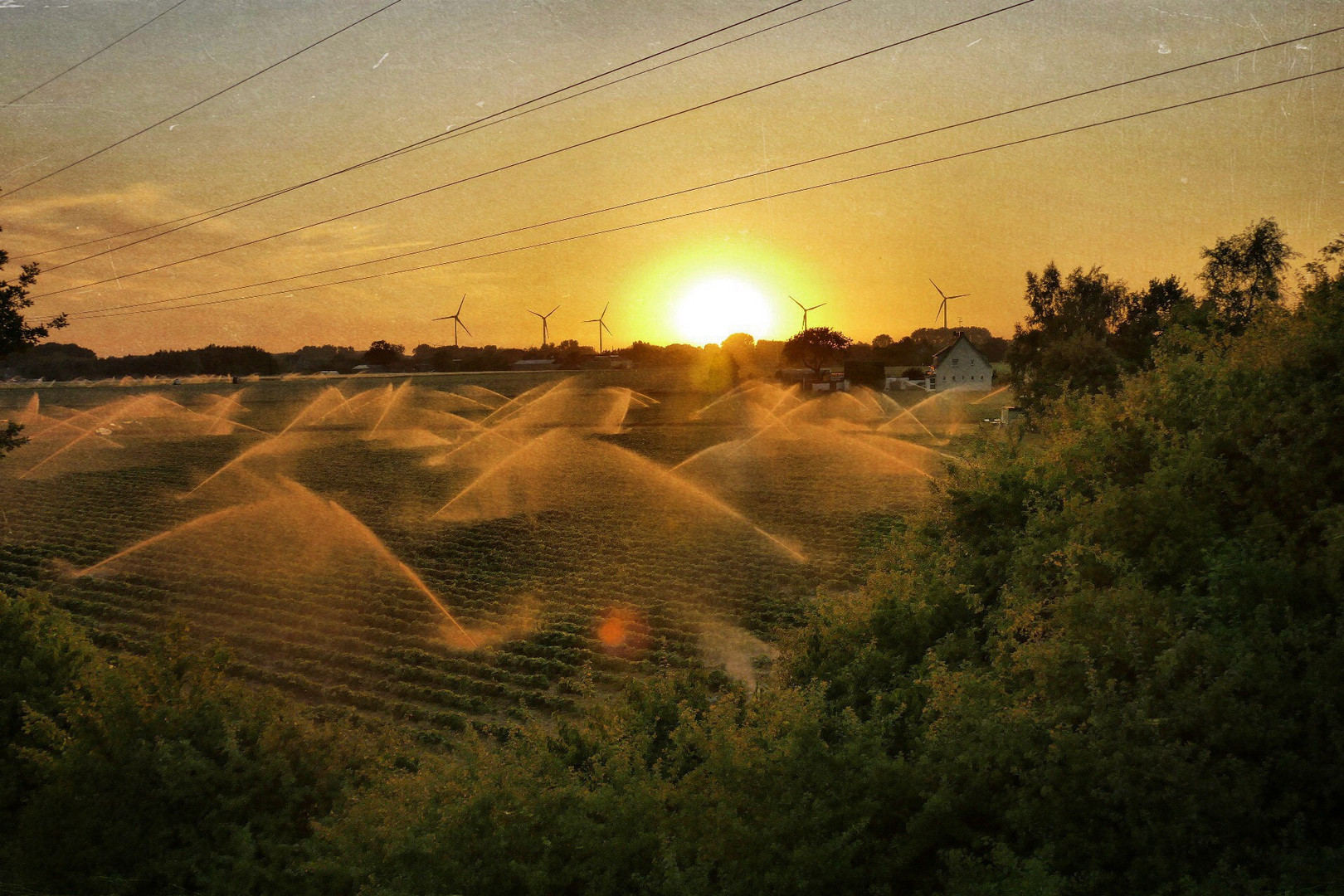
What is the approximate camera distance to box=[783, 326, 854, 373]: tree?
15750cm

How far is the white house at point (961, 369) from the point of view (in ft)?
429

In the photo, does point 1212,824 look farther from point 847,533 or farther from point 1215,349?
point 847,533

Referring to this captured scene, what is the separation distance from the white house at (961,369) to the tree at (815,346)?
29102 mm

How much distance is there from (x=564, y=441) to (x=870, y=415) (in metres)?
39.0

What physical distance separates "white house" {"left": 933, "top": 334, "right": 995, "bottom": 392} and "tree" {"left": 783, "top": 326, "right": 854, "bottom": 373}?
2910cm

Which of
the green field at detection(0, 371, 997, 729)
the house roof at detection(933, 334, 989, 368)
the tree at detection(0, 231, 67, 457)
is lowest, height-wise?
the green field at detection(0, 371, 997, 729)

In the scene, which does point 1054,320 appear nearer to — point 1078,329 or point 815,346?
point 1078,329

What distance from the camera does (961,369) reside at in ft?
432

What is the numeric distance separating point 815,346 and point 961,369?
111 feet

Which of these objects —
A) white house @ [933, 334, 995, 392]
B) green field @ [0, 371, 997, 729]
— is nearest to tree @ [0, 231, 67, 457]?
green field @ [0, 371, 997, 729]

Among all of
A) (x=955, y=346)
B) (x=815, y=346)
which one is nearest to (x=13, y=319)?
(x=955, y=346)

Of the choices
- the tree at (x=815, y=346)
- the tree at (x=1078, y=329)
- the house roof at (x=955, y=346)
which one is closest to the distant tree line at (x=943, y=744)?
the tree at (x=1078, y=329)

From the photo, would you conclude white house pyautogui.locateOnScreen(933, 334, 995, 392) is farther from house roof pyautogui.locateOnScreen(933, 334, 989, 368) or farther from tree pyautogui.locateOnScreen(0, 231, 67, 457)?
tree pyautogui.locateOnScreen(0, 231, 67, 457)

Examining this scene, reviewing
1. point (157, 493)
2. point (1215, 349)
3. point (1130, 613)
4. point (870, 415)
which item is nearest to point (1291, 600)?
point (1130, 613)
